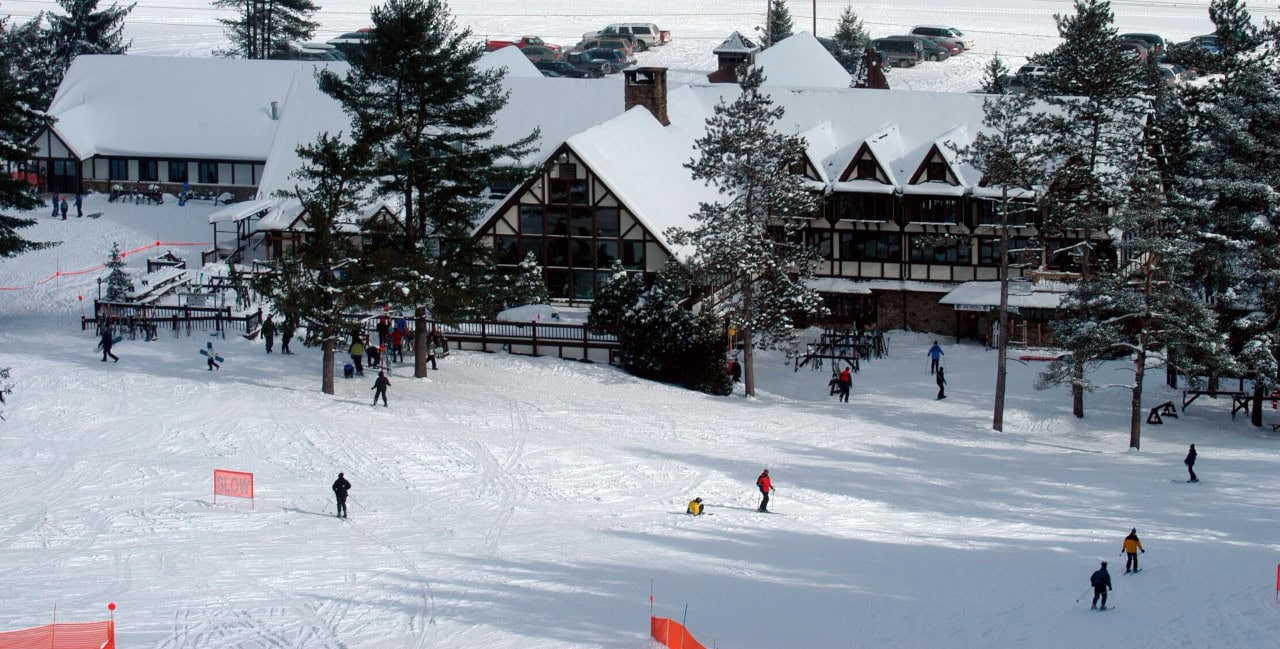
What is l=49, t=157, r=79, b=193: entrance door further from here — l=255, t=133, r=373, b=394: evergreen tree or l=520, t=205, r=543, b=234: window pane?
l=255, t=133, r=373, b=394: evergreen tree

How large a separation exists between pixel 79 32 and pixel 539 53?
98.9ft

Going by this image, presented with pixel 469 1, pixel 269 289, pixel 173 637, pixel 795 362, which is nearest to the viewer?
pixel 173 637

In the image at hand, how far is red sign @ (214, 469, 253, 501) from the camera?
99.7 ft

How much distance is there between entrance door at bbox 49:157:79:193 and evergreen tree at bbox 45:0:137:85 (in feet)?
63.6

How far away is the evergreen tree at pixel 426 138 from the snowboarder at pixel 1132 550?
19138 millimetres

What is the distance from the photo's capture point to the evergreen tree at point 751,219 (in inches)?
1732

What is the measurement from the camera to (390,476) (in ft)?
107

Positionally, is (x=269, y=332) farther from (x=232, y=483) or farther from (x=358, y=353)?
(x=232, y=483)

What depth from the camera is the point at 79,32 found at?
270 feet

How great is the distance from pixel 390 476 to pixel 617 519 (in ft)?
17.6

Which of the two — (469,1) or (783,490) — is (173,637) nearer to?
(783,490)

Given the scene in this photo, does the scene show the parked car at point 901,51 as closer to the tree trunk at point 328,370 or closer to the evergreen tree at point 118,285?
→ the evergreen tree at point 118,285

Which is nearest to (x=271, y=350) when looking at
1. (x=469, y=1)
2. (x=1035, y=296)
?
(x=1035, y=296)

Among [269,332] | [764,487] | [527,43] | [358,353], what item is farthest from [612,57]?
[764,487]
